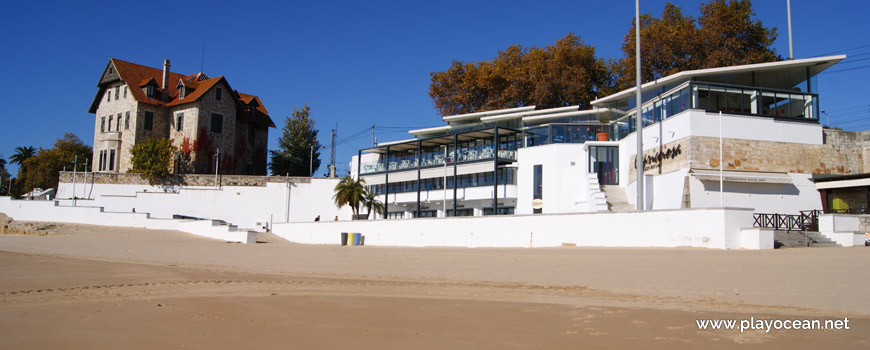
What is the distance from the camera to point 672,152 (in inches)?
1006

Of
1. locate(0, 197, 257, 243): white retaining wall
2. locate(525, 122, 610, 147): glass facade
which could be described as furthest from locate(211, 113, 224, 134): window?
locate(525, 122, 610, 147): glass facade

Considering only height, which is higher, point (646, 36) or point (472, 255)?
point (646, 36)

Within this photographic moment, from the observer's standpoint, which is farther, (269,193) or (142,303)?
(269,193)

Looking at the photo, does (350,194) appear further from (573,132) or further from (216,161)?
(573,132)

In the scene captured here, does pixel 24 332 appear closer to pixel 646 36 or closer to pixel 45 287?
pixel 45 287

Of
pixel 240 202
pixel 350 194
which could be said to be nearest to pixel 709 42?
pixel 350 194

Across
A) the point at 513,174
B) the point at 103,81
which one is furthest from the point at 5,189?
the point at 513,174

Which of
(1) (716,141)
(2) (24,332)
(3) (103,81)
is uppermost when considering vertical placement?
(3) (103,81)

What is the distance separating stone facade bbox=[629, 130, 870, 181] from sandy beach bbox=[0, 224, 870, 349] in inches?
335

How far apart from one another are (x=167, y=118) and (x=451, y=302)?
46.5m

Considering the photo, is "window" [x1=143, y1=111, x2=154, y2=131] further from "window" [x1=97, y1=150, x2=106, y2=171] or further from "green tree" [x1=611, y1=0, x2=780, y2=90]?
"green tree" [x1=611, y1=0, x2=780, y2=90]

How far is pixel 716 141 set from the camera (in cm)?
2422

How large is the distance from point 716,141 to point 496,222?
31.0 ft

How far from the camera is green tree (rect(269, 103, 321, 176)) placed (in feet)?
193
